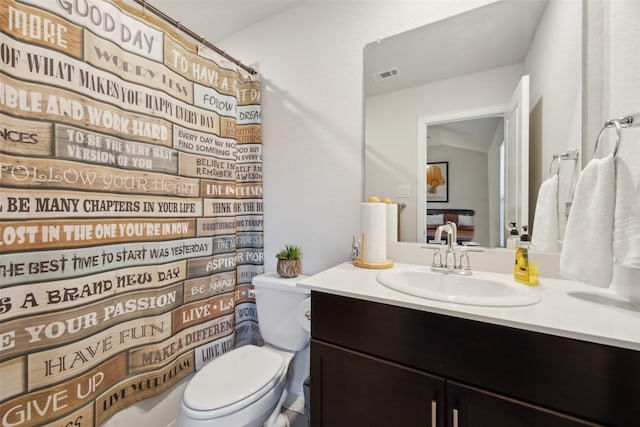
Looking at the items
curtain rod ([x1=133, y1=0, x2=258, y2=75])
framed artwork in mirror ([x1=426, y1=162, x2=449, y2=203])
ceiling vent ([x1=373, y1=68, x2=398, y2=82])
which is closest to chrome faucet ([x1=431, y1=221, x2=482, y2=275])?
framed artwork in mirror ([x1=426, y1=162, x2=449, y2=203])

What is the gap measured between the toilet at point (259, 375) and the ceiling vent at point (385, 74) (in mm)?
1163

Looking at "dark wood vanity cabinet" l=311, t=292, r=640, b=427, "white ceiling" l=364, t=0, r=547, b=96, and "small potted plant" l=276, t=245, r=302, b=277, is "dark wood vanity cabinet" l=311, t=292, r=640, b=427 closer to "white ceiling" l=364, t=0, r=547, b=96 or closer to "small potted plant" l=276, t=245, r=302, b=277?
"small potted plant" l=276, t=245, r=302, b=277

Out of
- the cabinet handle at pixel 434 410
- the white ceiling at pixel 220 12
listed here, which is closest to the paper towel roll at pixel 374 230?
the cabinet handle at pixel 434 410

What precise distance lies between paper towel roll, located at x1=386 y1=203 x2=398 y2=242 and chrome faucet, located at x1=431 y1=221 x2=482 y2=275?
0.21 meters

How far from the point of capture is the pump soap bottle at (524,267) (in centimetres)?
96

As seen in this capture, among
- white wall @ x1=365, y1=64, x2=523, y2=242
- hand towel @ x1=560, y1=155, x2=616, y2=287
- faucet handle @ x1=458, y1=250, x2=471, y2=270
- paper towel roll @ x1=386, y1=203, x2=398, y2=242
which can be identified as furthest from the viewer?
paper towel roll @ x1=386, y1=203, x2=398, y2=242

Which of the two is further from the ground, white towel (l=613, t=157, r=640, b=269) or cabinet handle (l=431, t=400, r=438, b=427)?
white towel (l=613, t=157, r=640, b=269)

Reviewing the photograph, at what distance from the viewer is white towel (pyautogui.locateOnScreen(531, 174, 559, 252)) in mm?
1047

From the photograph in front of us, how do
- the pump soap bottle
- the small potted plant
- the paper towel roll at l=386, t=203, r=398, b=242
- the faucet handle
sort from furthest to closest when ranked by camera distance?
1. the small potted plant
2. the paper towel roll at l=386, t=203, r=398, b=242
3. the faucet handle
4. the pump soap bottle

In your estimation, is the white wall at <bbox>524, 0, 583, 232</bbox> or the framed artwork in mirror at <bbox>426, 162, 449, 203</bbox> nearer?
the white wall at <bbox>524, 0, 583, 232</bbox>

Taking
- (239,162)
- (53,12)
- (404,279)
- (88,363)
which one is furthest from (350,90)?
(88,363)

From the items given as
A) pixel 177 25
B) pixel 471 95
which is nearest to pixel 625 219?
pixel 471 95

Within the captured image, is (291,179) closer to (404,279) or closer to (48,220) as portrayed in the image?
(404,279)

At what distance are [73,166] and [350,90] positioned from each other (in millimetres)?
1255
